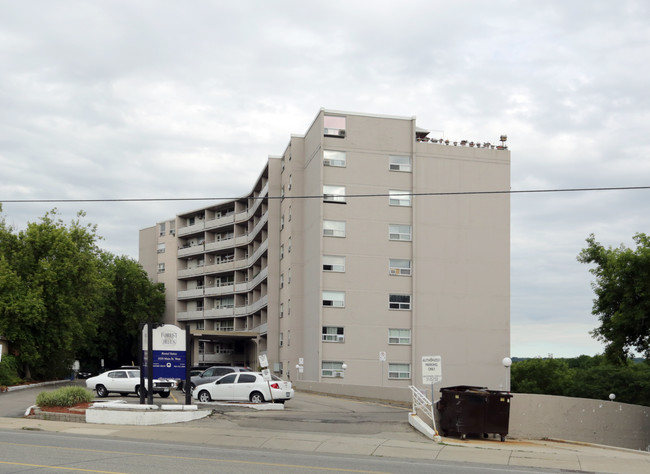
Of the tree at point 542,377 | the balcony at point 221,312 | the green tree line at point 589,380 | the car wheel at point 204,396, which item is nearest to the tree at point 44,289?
the car wheel at point 204,396

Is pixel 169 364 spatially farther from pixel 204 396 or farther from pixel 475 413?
pixel 475 413

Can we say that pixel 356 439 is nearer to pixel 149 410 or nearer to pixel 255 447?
pixel 255 447

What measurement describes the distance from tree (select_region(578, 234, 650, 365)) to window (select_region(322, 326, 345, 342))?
17.5 m

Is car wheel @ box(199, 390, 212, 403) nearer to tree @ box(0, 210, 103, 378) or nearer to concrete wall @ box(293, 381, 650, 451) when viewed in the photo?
concrete wall @ box(293, 381, 650, 451)

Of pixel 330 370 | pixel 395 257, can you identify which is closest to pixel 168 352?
pixel 330 370

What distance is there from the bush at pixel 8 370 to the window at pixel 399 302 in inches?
1002

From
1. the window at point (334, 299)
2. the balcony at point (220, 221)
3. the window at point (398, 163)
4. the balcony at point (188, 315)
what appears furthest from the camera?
the balcony at point (188, 315)

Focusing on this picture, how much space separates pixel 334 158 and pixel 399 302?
11.5 meters

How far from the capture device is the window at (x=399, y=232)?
54.3 meters

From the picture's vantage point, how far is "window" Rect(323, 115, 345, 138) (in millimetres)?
53750

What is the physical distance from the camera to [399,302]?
53.7 m

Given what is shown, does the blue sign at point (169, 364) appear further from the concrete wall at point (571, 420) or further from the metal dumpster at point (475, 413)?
the concrete wall at point (571, 420)

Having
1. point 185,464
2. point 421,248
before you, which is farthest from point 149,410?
point 421,248

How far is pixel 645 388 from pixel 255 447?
194 ft
